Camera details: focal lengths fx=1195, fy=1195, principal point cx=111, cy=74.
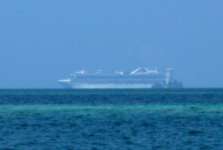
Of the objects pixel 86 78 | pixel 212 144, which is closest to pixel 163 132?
pixel 212 144

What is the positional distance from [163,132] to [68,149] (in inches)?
335

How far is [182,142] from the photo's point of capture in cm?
4222

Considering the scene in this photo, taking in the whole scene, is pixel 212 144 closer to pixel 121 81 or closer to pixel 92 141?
pixel 92 141

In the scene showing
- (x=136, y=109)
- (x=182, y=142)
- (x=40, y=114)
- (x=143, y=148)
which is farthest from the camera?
(x=136, y=109)

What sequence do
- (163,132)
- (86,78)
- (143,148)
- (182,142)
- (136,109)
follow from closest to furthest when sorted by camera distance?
(143,148) < (182,142) < (163,132) < (136,109) < (86,78)

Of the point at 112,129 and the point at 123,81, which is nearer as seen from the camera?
the point at 112,129

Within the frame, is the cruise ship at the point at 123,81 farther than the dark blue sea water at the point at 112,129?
Yes

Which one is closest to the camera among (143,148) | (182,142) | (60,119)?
(143,148)

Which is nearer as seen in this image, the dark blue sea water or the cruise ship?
the dark blue sea water

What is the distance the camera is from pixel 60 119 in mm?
58219

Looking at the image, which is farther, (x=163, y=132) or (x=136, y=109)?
(x=136, y=109)

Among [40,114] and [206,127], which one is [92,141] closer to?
[206,127]

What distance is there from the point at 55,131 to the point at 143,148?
30.6ft

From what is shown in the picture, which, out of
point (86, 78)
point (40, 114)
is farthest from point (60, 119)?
point (86, 78)
